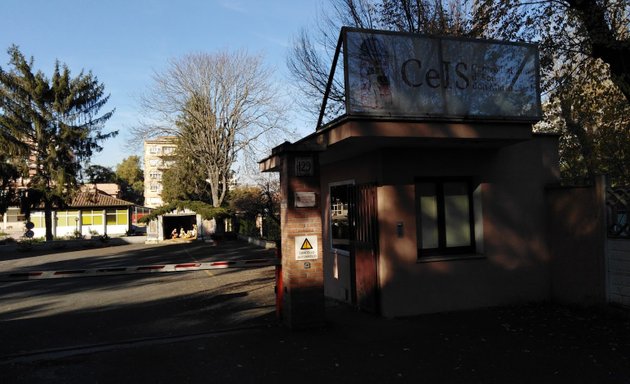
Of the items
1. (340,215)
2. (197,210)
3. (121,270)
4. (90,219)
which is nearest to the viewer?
(340,215)

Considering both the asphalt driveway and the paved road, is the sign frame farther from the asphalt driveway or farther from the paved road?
the paved road

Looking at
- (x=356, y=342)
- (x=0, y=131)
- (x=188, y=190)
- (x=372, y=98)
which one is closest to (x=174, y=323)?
(x=356, y=342)

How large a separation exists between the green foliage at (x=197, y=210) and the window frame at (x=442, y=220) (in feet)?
104

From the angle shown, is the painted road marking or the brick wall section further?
the painted road marking

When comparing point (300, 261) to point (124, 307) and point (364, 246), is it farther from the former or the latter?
point (124, 307)

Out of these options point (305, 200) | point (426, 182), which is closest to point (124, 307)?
point (305, 200)

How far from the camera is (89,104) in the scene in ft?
140

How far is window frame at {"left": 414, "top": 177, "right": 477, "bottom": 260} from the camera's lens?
7930 millimetres

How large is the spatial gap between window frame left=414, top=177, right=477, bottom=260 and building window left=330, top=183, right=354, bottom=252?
1.38m

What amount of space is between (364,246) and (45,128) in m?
40.6

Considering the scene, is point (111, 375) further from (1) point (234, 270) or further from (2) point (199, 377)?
(1) point (234, 270)

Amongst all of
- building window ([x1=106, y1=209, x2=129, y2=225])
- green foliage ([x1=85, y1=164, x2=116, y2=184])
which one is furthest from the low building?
building window ([x1=106, y1=209, x2=129, y2=225])

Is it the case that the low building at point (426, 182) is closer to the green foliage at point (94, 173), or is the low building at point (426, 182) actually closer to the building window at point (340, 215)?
the building window at point (340, 215)

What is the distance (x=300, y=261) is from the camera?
697cm
